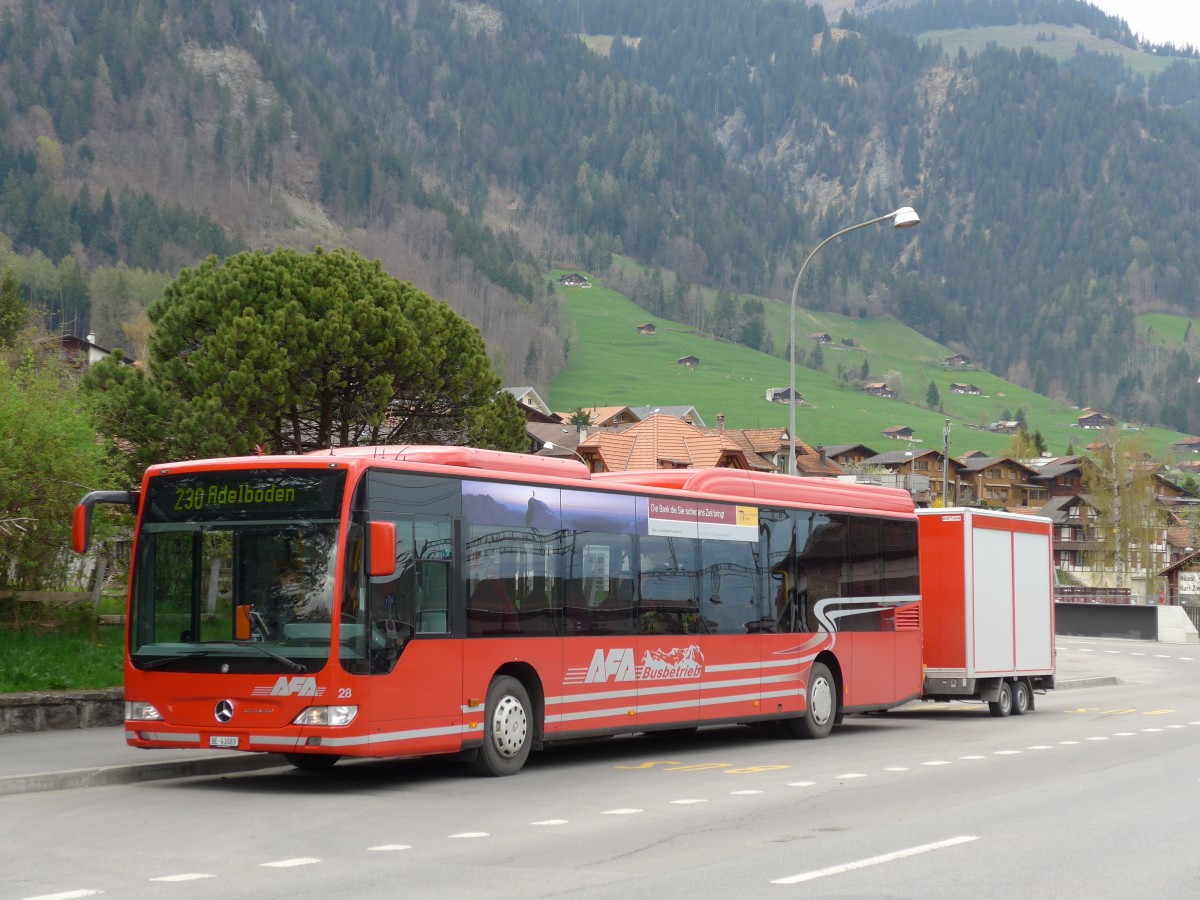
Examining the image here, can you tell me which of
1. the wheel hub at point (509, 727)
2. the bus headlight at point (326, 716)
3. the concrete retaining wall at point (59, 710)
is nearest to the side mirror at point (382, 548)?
the bus headlight at point (326, 716)

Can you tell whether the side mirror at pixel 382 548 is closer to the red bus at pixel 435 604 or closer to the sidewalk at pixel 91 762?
the red bus at pixel 435 604

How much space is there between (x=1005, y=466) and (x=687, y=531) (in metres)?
155

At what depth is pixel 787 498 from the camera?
63.9ft

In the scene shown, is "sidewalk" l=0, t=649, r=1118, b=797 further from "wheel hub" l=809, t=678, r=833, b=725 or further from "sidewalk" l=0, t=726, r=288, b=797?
"wheel hub" l=809, t=678, r=833, b=725

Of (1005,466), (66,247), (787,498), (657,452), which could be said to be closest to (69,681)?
(787,498)

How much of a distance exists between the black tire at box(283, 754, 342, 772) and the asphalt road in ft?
0.49

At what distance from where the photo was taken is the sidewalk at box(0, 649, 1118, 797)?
43.7ft

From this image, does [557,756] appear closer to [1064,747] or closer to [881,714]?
[1064,747]

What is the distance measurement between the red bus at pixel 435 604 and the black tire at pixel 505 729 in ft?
0.08

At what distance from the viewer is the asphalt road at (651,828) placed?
8812 millimetres

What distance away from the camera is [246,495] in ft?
45.1

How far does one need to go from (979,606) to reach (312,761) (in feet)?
38.3

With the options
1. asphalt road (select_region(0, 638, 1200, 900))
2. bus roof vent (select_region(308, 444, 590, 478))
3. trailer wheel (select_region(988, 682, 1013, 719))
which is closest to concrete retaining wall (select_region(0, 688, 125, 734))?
asphalt road (select_region(0, 638, 1200, 900))

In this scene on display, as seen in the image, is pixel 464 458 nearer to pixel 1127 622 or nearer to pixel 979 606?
pixel 979 606
